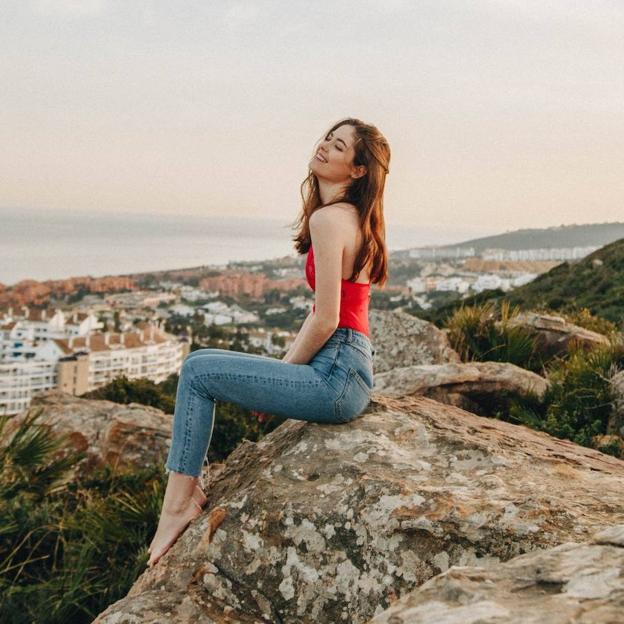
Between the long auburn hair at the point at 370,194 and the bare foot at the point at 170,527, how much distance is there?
4.59 ft

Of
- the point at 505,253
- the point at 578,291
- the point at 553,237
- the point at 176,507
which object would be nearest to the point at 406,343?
the point at 176,507

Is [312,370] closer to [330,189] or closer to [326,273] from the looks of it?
[326,273]

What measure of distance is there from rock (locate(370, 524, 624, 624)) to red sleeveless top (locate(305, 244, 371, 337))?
182cm

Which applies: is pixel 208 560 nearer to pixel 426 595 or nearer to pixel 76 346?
pixel 426 595

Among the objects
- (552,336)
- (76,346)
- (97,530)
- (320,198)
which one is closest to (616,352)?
(552,336)

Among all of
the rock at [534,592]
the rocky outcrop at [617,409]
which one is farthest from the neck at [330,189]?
the rocky outcrop at [617,409]

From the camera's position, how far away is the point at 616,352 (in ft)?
21.4

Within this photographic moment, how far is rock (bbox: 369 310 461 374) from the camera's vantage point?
7.89m

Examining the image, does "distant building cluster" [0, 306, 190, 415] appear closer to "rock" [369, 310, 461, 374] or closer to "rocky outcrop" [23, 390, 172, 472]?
"rocky outcrop" [23, 390, 172, 472]

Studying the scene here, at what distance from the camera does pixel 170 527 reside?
3207 millimetres

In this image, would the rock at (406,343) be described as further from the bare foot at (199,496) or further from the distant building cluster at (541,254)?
the distant building cluster at (541,254)

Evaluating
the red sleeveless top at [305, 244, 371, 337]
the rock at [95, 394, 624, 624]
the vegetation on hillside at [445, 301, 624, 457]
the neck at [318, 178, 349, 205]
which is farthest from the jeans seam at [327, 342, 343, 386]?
the vegetation on hillside at [445, 301, 624, 457]

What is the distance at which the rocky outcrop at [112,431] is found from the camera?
723 cm

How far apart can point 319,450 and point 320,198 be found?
145cm
